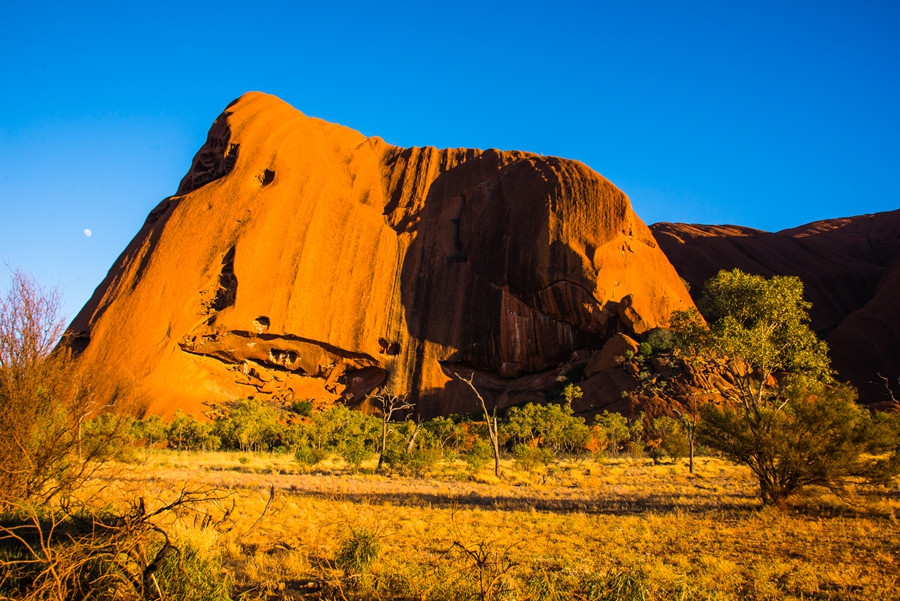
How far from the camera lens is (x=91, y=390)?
948 centimetres

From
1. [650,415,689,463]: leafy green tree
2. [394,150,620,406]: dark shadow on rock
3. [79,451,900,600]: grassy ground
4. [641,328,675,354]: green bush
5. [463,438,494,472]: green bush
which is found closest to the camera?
[79,451,900,600]: grassy ground

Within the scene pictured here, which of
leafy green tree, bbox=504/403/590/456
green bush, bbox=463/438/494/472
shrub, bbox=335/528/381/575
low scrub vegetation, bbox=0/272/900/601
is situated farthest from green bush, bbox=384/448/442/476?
shrub, bbox=335/528/381/575

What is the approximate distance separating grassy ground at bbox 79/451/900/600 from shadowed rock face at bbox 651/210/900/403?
47056 millimetres

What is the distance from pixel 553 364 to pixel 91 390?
41.7 meters

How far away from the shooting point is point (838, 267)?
75.4 m

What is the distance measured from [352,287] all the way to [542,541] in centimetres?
4506

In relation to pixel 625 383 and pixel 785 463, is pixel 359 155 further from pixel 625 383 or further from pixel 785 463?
pixel 785 463

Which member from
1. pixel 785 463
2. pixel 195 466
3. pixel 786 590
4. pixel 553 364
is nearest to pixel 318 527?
pixel 786 590

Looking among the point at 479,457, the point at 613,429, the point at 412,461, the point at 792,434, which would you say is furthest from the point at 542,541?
the point at 613,429

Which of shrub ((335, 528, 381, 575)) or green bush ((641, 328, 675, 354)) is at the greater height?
green bush ((641, 328, 675, 354))

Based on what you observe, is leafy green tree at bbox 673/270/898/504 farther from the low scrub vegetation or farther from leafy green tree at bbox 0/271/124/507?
leafy green tree at bbox 0/271/124/507

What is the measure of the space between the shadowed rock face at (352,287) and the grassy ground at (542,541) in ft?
99.5

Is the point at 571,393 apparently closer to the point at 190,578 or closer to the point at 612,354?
the point at 612,354

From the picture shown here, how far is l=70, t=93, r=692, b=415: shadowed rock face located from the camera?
4484cm
